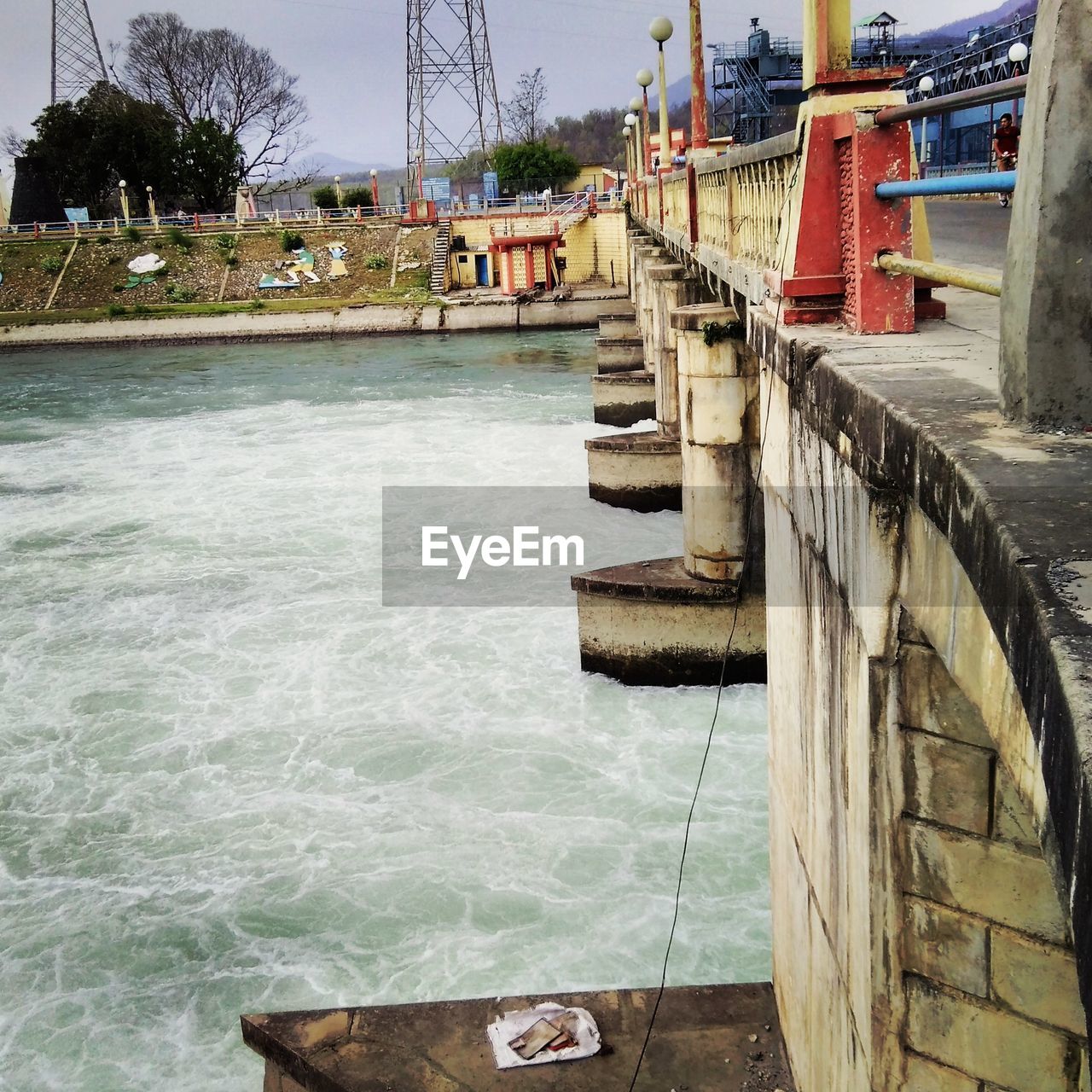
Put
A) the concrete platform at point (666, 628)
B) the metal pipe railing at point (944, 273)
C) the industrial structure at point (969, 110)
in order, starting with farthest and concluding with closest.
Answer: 1. the industrial structure at point (969, 110)
2. the concrete platform at point (666, 628)
3. the metal pipe railing at point (944, 273)

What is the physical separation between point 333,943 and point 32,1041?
203cm

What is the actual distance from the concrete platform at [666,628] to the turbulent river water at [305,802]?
0.34 m

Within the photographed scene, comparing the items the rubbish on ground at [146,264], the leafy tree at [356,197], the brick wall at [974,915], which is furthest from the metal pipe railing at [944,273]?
the leafy tree at [356,197]

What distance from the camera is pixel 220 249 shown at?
54.5 m

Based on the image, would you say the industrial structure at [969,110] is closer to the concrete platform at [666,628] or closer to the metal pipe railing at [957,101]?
the concrete platform at [666,628]

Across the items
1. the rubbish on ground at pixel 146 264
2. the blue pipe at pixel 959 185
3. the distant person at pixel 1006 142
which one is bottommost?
the blue pipe at pixel 959 185

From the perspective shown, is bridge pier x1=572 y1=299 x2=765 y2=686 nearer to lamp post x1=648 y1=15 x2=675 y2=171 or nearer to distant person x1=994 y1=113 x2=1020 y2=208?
distant person x1=994 y1=113 x2=1020 y2=208

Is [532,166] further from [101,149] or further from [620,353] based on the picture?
[620,353]

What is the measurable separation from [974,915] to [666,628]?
822 cm

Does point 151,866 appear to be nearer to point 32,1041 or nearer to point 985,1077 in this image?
point 32,1041

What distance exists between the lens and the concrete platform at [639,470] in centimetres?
1789

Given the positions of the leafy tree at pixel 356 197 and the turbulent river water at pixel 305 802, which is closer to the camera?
the turbulent river water at pixel 305 802

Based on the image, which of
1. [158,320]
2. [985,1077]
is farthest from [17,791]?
[158,320]

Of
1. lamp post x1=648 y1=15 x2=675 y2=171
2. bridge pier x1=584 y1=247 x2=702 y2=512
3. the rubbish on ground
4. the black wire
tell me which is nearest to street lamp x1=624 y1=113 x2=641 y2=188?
lamp post x1=648 y1=15 x2=675 y2=171
